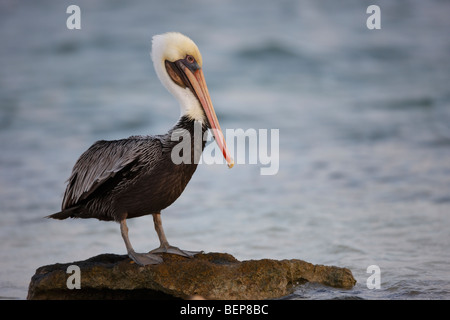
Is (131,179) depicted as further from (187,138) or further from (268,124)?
(268,124)

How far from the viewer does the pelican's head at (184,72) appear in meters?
5.98

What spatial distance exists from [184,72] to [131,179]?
3.70 feet

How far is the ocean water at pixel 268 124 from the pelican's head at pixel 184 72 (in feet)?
6.08

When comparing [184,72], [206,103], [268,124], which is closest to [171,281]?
[206,103]

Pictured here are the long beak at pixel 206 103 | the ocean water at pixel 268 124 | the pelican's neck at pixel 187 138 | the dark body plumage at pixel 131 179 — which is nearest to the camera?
the dark body plumage at pixel 131 179

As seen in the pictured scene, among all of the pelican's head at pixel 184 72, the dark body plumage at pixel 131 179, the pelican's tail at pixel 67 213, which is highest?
the pelican's head at pixel 184 72

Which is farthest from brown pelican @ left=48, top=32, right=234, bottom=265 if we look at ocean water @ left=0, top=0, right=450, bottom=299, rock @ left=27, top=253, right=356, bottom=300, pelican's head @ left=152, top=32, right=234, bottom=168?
ocean water @ left=0, top=0, right=450, bottom=299

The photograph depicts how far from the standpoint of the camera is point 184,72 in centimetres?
605

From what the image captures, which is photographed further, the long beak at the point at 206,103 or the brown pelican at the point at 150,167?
the long beak at the point at 206,103

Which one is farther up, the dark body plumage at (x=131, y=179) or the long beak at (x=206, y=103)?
the long beak at (x=206, y=103)

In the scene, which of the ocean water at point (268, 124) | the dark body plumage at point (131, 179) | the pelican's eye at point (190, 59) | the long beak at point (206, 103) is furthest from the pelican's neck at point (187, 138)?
the ocean water at point (268, 124)

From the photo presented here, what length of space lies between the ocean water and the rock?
44 cm

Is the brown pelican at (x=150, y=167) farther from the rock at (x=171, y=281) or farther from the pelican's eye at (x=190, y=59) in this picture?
the rock at (x=171, y=281)
